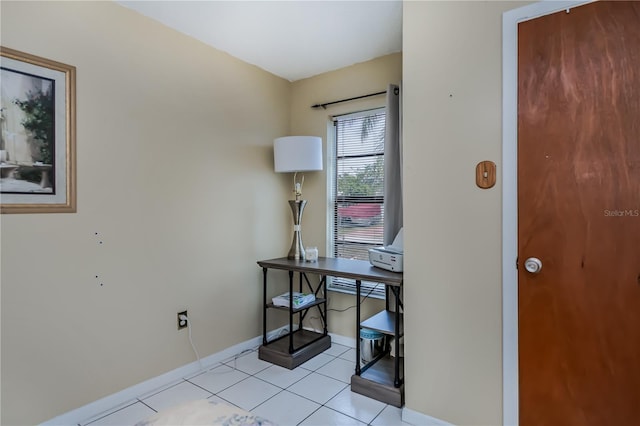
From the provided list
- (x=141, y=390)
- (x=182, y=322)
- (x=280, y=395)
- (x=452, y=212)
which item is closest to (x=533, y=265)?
(x=452, y=212)

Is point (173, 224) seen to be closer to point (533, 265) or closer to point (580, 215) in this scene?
point (533, 265)

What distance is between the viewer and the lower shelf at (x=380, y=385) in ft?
6.67

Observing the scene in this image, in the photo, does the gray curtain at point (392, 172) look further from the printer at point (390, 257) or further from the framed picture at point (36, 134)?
the framed picture at point (36, 134)

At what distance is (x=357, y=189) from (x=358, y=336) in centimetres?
132

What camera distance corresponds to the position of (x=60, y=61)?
186cm

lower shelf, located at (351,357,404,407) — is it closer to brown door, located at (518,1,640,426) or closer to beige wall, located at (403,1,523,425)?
beige wall, located at (403,1,523,425)

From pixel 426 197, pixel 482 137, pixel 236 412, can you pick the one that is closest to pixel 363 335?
pixel 426 197

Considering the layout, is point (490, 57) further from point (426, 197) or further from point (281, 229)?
point (281, 229)

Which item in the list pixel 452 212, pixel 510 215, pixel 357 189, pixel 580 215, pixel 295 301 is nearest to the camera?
pixel 580 215

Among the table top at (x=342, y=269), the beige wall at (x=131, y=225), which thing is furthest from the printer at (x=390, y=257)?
the beige wall at (x=131, y=225)

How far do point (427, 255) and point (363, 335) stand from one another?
0.93 meters

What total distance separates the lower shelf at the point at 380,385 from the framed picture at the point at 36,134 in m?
2.04

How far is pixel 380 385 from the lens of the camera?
210cm

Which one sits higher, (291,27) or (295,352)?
(291,27)
